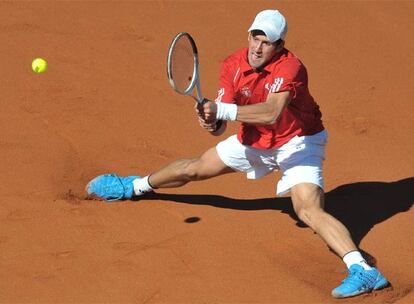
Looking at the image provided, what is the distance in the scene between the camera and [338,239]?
7.12 meters

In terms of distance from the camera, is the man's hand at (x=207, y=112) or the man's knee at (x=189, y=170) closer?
the man's hand at (x=207, y=112)

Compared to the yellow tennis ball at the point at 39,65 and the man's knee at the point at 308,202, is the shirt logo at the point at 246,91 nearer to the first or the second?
the man's knee at the point at 308,202

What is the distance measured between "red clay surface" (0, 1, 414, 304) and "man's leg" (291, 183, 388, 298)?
10cm

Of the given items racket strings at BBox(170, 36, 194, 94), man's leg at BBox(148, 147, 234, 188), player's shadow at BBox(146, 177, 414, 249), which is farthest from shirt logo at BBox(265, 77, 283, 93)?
player's shadow at BBox(146, 177, 414, 249)

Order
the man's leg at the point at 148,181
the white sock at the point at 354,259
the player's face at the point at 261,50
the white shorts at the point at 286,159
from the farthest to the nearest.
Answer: the man's leg at the point at 148,181
the white shorts at the point at 286,159
the player's face at the point at 261,50
the white sock at the point at 354,259

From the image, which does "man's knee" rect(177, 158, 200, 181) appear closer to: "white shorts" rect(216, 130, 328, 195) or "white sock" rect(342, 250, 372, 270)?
"white shorts" rect(216, 130, 328, 195)

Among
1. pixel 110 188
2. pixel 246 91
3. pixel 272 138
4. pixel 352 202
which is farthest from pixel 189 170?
pixel 352 202

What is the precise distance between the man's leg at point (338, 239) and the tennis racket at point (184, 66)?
43.9 inches

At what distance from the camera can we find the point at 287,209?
834 cm

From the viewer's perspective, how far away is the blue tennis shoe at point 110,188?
27.0 feet

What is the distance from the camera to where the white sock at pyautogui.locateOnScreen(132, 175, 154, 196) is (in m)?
8.27

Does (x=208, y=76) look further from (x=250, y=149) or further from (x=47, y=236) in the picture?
(x=47, y=236)

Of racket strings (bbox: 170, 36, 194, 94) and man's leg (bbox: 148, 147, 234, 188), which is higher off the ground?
racket strings (bbox: 170, 36, 194, 94)

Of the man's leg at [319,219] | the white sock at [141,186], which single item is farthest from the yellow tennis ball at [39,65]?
the man's leg at [319,219]
